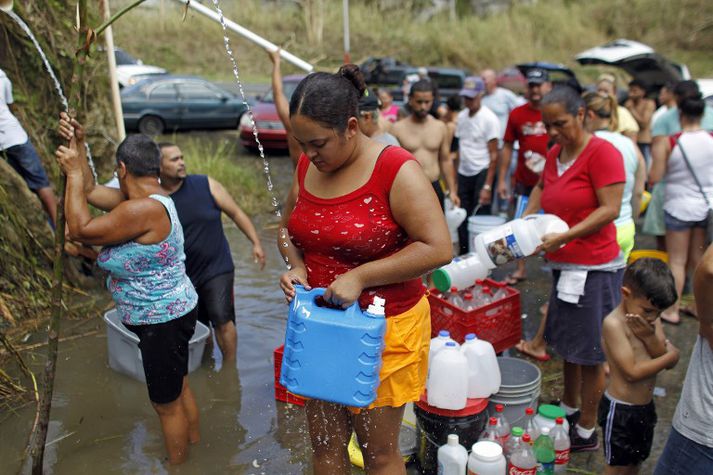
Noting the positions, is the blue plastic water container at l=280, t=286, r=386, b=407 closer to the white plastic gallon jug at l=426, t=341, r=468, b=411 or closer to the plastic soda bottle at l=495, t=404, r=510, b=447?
the white plastic gallon jug at l=426, t=341, r=468, b=411

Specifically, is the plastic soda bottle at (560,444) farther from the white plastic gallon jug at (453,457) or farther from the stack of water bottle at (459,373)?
the white plastic gallon jug at (453,457)

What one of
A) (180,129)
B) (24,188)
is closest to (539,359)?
(24,188)

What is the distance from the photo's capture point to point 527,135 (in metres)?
6.41

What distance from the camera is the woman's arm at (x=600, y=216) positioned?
3510 mm

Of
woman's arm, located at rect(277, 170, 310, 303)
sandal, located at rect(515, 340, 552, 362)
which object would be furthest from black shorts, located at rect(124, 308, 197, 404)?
sandal, located at rect(515, 340, 552, 362)

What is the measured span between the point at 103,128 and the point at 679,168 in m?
5.41

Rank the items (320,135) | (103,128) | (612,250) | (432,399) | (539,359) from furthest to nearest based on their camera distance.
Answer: (103,128) < (539,359) < (612,250) < (432,399) < (320,135)

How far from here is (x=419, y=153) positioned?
5.68m

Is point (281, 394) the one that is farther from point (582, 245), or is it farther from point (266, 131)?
point (266, 131)

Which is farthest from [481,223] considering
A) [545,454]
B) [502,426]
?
[545,454]

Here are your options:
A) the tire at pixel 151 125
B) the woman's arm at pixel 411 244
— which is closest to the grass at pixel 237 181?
the tire at pixel 151 125

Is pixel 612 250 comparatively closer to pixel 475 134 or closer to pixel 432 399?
pixel 432 399

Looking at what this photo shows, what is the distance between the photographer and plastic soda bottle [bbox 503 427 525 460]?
320 cm

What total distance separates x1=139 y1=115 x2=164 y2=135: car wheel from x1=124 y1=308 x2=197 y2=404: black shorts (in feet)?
37.7
